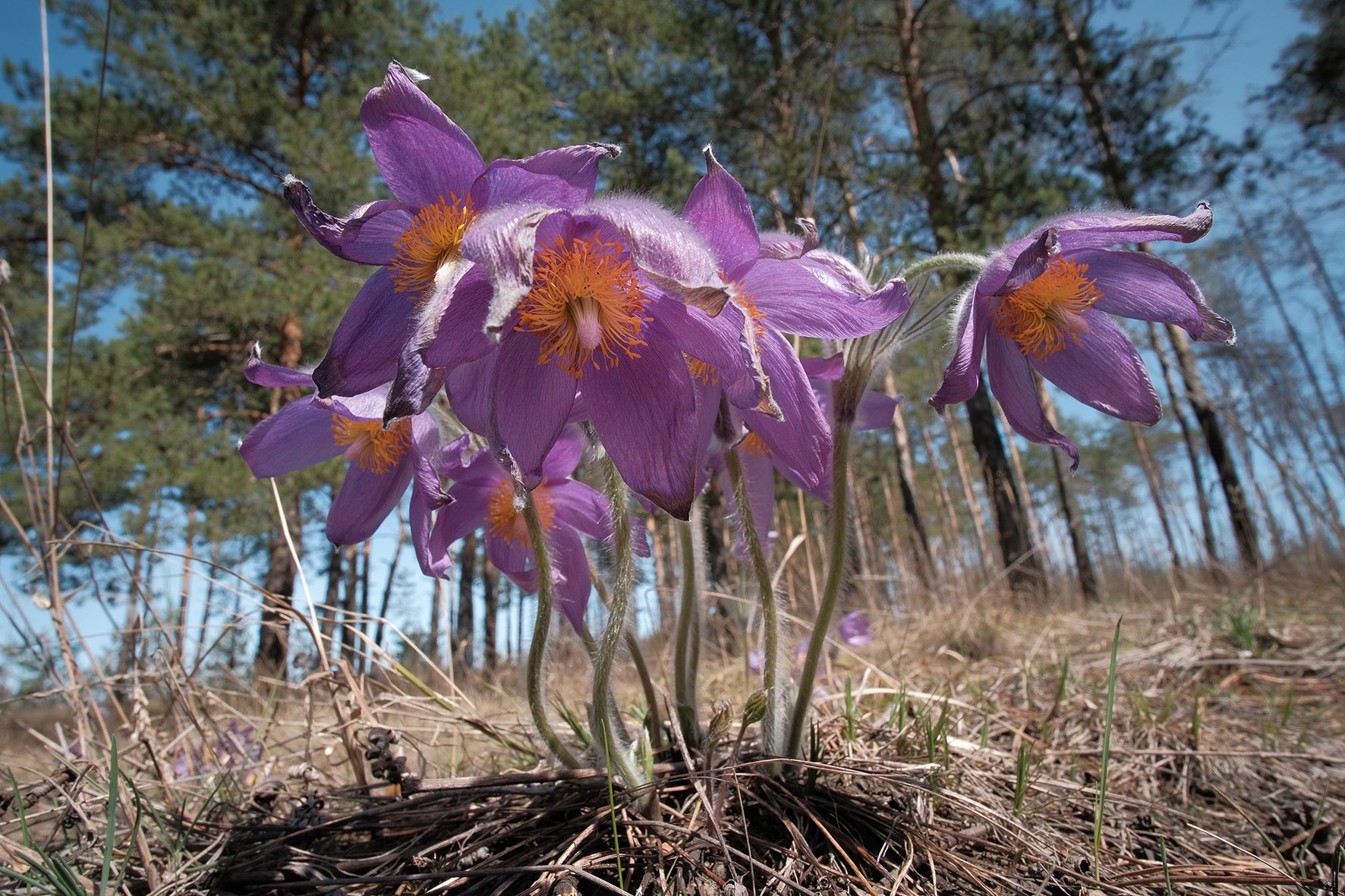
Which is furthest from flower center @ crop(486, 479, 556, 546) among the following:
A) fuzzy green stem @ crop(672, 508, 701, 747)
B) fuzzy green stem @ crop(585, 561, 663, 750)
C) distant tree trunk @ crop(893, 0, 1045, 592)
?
distant tree trunk @ crop(893, 0, 1045, 592)

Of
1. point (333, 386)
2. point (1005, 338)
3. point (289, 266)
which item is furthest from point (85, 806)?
point (289, 266)

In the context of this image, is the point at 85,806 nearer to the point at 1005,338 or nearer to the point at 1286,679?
the point at 1005,338

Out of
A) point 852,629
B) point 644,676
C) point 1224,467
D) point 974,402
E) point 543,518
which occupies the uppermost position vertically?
point 974,402

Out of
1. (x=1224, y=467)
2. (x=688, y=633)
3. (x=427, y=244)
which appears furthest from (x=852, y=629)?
(x=1224, y=467)

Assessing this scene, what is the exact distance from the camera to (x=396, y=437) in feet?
3.52

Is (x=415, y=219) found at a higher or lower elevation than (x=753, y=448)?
higher

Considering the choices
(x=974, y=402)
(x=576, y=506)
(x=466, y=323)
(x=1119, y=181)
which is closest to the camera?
(x=466, y=323)

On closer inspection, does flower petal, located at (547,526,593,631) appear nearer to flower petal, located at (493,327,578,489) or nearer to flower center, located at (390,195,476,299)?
flower petal, located at (493,327,578,489)

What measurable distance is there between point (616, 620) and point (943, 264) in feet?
2.17

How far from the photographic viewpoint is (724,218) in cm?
82

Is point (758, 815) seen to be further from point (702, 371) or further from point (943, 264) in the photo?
point (943, 264)

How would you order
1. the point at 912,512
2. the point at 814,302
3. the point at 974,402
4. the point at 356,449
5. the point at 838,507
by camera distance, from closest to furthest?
the point at 814,302 → the point at 838,507 → the point at 356,449 → the point at 974,402 → the point at 912,512

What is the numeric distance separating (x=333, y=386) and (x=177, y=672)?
3.67 feet

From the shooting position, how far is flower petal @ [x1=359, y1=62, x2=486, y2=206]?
84 cm
